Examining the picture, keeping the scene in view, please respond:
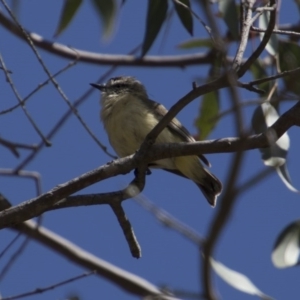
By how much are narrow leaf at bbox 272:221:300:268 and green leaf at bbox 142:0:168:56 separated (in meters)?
1.04

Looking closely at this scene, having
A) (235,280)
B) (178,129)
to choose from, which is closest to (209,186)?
(178,129)

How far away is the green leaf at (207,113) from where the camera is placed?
13.1 ft

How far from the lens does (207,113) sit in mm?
4164

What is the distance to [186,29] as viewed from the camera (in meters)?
3.56

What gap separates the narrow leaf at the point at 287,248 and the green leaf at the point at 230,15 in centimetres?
83

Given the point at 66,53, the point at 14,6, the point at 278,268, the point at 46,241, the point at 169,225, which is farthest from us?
the point at 66,53

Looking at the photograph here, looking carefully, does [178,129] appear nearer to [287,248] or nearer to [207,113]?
[207,113]

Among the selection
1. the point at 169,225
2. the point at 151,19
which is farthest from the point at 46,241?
the point at 169,225

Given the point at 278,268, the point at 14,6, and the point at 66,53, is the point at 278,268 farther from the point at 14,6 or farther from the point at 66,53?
the point at 66,53

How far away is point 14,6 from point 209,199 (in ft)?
7.46

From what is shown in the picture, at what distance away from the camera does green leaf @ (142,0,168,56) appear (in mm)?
3475

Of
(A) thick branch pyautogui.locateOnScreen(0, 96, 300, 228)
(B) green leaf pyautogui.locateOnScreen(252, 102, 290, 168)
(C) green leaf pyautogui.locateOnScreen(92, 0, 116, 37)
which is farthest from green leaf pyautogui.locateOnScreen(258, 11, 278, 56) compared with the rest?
(A) thick branch pyautogui.locateOnScreen(0, 96, 300, 228)

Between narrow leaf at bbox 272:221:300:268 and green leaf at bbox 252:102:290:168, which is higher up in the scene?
green leaf at bbox 252:102:290:168

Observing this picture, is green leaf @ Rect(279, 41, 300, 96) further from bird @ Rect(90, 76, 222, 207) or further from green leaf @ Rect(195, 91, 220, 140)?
bird @ Rect(90, 76, 222, 207)
